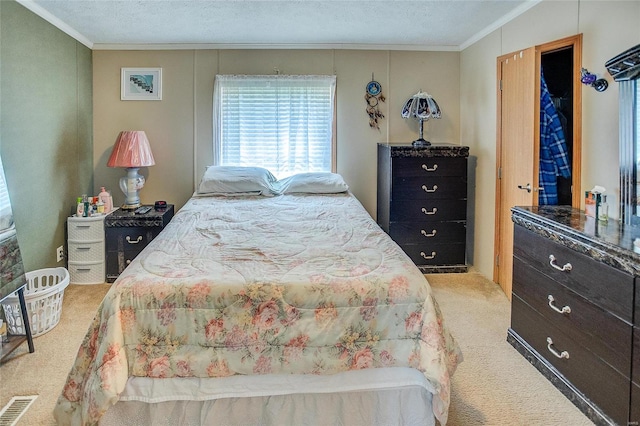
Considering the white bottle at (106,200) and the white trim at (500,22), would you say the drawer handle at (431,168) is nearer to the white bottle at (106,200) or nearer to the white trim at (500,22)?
the white trim at (500,22)

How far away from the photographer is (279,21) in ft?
12.2

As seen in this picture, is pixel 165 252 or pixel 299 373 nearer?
pixel 299 373

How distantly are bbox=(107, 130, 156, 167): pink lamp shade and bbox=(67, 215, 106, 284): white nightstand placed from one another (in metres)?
0.53

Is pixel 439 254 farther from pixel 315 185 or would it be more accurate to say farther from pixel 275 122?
pixel 275 122

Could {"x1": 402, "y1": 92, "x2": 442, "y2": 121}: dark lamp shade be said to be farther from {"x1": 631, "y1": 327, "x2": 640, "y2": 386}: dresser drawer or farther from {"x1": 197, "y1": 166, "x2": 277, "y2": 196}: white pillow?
{"x1": 631, "y1": 327, "x2": 640, "y2": 386}: dresser drawer

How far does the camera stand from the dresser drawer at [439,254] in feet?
14.3

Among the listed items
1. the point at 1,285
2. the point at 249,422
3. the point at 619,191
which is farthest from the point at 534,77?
the point at 1,285

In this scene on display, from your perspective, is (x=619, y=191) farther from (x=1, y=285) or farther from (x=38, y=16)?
(x=38, y=16)

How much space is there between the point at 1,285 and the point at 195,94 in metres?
2.64

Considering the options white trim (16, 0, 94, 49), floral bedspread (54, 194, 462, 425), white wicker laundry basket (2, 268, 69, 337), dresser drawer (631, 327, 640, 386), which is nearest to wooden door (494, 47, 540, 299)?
dresser drawer (631, 327, 640, 386)

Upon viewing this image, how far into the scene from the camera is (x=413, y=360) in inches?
74.2

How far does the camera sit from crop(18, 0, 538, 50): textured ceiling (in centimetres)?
330

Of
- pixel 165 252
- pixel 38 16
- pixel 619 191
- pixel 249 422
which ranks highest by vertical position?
pixel 38 16

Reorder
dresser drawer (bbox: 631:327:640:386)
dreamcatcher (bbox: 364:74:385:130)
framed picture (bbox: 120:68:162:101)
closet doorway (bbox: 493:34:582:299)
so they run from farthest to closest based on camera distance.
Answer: dreamcatcher (bbox: 364:74:385:130) < framed picture (bbox: 120:68:162:101) < closet doorway (bbox: 493:34:582:299) < dresser drawer (bbox: 631:327:640:386)
